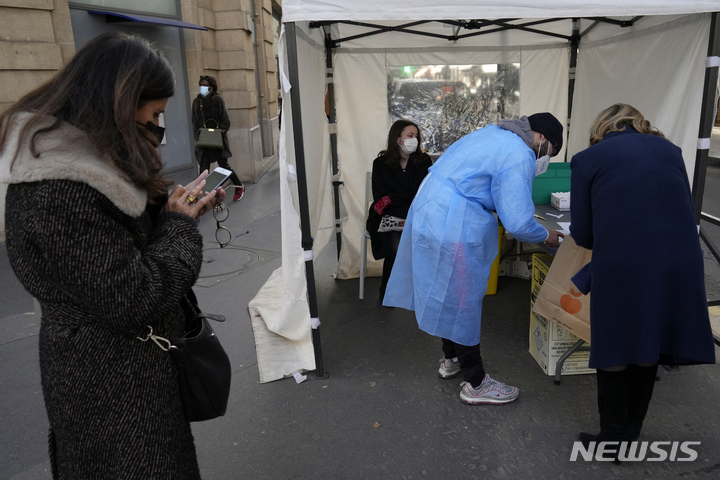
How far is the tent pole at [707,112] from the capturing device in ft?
9.78

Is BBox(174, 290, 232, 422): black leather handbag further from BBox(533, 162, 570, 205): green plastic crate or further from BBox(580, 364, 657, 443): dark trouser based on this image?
BBox(533, 162, 570, 205): green plastic crate

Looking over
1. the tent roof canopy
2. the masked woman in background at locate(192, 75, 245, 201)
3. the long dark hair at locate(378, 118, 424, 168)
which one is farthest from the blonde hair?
the masked woman in background at locate(192, 75, 245, 201)

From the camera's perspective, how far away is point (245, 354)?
375cm

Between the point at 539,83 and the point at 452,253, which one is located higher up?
the point at 539,83

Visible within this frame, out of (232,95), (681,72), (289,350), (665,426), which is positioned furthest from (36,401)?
(232,95)

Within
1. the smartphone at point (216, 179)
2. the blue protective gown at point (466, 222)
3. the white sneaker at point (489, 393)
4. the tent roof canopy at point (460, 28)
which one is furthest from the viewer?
→ the tent roof canopy at point (460, 28)

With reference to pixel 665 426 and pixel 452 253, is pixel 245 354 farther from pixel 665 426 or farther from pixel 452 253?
pixel 665 426

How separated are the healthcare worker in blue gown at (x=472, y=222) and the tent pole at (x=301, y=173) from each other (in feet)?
2.02

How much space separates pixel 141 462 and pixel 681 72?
3.74 meters

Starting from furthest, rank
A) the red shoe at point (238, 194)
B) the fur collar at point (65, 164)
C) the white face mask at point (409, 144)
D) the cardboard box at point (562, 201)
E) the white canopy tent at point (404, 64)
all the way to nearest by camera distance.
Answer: the red shoe at point (238, 194) → the white face mask at point (409, 144) → the cardboard box at point (562, 201) → the white canopy tent at point (404, 64) → the fur collar at point (65, 164)

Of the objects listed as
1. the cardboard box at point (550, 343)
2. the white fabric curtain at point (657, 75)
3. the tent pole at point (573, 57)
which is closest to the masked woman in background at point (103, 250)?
the cardboard box at point (550, 343)

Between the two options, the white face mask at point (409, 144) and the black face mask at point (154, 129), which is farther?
the white face mask at point (409, 144)

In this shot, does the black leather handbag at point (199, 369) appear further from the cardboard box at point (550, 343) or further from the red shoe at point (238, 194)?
the red shoe at point (238, 194)

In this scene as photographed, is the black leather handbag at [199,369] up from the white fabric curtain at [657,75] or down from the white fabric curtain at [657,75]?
down
